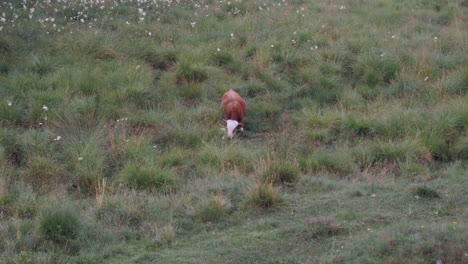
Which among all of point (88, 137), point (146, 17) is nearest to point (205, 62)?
point (146, 17)

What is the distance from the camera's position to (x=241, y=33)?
14.6 metres

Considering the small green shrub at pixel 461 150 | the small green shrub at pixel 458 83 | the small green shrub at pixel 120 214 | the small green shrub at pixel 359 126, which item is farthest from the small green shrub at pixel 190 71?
the small green shrub at pixel 120 214

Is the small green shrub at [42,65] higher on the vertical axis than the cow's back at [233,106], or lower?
higher

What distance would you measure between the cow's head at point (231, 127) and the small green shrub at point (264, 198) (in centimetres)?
324

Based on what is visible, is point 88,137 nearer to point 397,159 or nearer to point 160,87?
point 160,87

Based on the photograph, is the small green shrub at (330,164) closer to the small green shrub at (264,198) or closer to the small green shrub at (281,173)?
the small green shrub at (281,173)

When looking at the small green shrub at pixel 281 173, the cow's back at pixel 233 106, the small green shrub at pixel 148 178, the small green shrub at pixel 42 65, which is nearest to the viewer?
the small green shrub at pixel 281 173

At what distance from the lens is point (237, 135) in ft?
36.0

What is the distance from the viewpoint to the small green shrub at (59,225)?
6352mm

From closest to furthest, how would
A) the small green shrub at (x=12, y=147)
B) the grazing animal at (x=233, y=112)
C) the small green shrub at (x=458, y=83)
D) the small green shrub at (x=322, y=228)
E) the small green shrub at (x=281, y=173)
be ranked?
the small green shrub at (x=322, y=228) → the small green shrub at (x=281, y=173) → the small green shrub at (x=12, y=147) → the grazing animal at (x=233, y=112) → the small green shrub at (x=458, y=83)

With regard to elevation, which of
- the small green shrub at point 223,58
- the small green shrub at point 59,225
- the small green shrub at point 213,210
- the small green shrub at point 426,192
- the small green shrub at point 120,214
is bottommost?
the small green shrub at point 223,58

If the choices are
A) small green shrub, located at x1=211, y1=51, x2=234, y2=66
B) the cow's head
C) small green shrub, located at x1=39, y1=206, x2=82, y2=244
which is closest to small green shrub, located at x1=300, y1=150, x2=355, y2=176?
the cow's head

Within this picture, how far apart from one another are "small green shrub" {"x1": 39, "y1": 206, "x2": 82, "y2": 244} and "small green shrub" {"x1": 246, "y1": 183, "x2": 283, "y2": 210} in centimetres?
198

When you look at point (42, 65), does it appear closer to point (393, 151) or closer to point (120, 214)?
point (120, 214)
